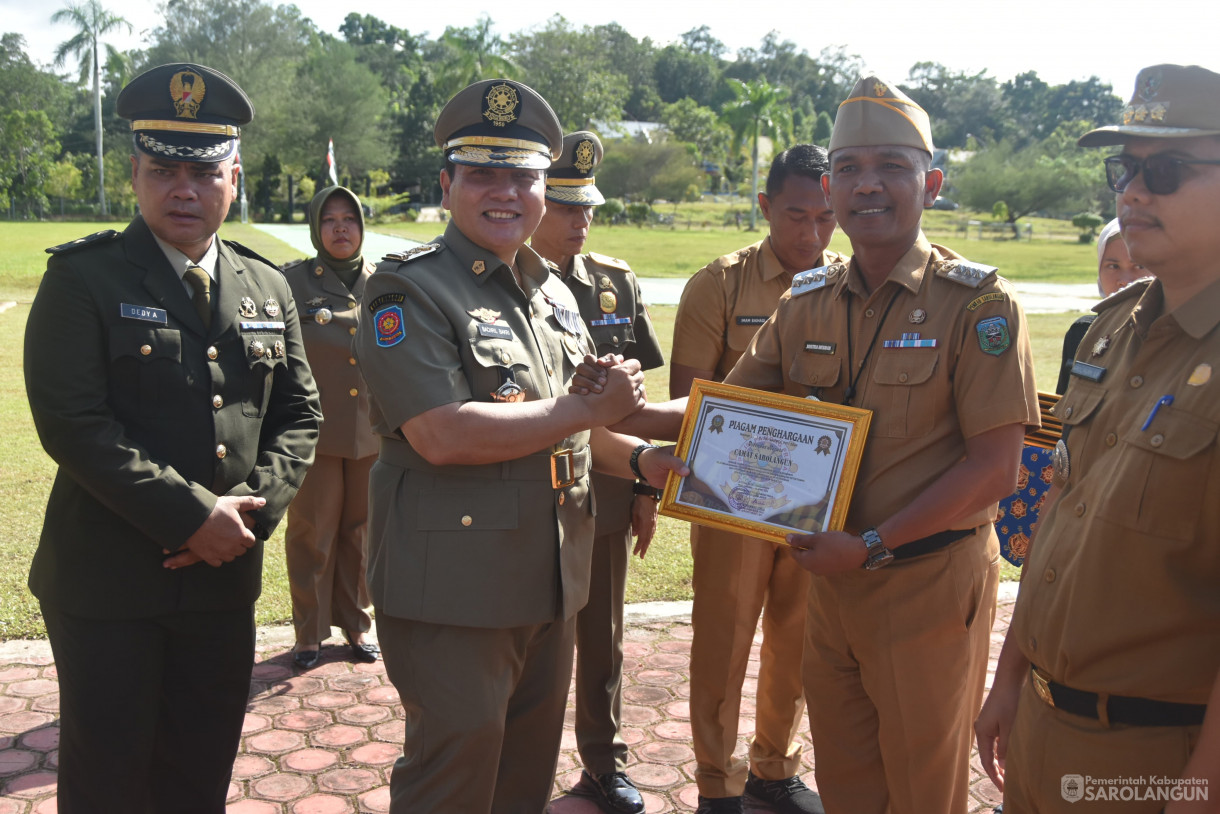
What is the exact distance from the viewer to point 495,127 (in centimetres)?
298

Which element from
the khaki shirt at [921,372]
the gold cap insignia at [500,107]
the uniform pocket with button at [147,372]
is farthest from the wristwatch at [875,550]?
the uniform pocket with button at [147,372]

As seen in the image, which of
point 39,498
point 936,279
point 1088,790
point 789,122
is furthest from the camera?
point 789,122

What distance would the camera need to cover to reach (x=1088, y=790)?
7.13 feet

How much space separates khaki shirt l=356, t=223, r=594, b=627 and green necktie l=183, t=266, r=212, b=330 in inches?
25.2

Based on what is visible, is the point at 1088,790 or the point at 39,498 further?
the point at 39,498

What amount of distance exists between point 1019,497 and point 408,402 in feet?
10.1

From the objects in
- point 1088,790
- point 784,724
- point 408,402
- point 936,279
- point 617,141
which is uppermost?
point 617,141

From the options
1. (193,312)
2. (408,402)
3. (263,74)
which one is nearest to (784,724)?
(408,402)

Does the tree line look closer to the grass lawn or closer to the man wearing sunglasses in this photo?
the grass lawn

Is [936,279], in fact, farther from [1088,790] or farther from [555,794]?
[555,794]

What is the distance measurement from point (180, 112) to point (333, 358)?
2.46 meters

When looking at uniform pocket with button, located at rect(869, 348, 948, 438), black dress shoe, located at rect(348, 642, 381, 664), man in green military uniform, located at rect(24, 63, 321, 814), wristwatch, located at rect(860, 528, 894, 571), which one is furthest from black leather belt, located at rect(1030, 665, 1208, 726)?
black dress shoe, located at rect(348, 642, 381, 664)

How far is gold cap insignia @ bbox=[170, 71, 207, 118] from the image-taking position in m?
3.15

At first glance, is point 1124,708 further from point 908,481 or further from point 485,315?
point 485,315
